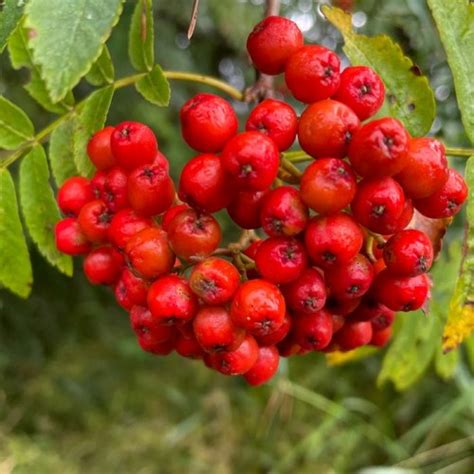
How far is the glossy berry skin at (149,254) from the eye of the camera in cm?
109

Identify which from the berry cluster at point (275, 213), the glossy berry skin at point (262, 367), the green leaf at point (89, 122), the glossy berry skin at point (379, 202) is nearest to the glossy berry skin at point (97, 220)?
the berry cluster at point (275, 213)

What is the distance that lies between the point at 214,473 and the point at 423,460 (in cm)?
104

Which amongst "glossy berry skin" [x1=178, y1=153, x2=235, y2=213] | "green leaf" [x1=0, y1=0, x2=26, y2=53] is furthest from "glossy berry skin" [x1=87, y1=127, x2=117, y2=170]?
"green leaf" [x1=0, y1=0, x2=26, y2=53]

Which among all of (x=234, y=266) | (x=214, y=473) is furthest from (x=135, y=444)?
(x=234, y=266)

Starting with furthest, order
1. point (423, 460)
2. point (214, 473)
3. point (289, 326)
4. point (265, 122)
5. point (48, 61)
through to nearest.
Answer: point (214, 473) → point (423, 460) → point (289, 326) → point (265, 122) → point (48, 61)

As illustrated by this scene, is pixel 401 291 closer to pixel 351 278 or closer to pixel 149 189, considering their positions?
pixel 351 278

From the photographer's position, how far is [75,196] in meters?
1.32

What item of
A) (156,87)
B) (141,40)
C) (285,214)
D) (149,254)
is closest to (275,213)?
(285,214)

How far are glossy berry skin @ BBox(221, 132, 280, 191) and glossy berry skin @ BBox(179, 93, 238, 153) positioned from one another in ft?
0.15

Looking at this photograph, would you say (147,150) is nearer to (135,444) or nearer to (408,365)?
(408,365)

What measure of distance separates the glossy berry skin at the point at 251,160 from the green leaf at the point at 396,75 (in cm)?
36

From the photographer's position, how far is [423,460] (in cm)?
301

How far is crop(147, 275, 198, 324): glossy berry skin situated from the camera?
42.0 inches

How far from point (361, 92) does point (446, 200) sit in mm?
233
